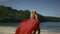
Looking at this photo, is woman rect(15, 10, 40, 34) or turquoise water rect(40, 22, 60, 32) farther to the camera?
turquoise water rect(40, 22, 60, 32)

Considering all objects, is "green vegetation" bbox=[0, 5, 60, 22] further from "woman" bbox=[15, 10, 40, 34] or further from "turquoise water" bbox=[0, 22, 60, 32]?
"woman" bbox=[15, 10, 40, 34]

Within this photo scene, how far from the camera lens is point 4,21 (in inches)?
210

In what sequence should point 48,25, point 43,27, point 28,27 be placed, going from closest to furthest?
point 28,27
point 43,27
point 48,25

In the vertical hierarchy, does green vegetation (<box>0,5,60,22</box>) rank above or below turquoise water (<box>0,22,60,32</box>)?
above

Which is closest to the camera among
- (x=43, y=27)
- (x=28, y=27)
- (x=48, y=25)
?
(x=28, y=27)

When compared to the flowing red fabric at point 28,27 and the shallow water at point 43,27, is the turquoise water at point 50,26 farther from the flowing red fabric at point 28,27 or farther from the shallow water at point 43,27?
the flowing red fabric at point 28,27

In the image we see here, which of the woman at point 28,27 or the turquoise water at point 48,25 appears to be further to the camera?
the turquoise water at point 48,25

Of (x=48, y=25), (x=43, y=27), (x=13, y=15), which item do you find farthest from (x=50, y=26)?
(x=13, y=15)

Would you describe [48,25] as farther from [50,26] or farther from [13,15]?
[13,15]

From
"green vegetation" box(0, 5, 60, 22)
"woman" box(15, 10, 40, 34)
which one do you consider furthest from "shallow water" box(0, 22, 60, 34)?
"woman" box(15, 10, 40, 34)

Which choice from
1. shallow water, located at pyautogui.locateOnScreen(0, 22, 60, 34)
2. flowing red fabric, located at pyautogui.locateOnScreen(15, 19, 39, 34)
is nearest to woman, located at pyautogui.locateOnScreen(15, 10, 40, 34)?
flowing red fabric, located at pyautogui.locateOnScreen(15, 19, 39, 34)

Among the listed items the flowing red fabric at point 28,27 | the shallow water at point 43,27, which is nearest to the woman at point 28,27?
the flowing red fabric at point 28,27

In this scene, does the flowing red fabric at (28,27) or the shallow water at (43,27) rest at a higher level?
the flowing red fabric at (28,27)

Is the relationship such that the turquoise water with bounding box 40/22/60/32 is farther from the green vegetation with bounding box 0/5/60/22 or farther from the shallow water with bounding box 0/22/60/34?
the green vegetation with bounding box 0/5/60/22
